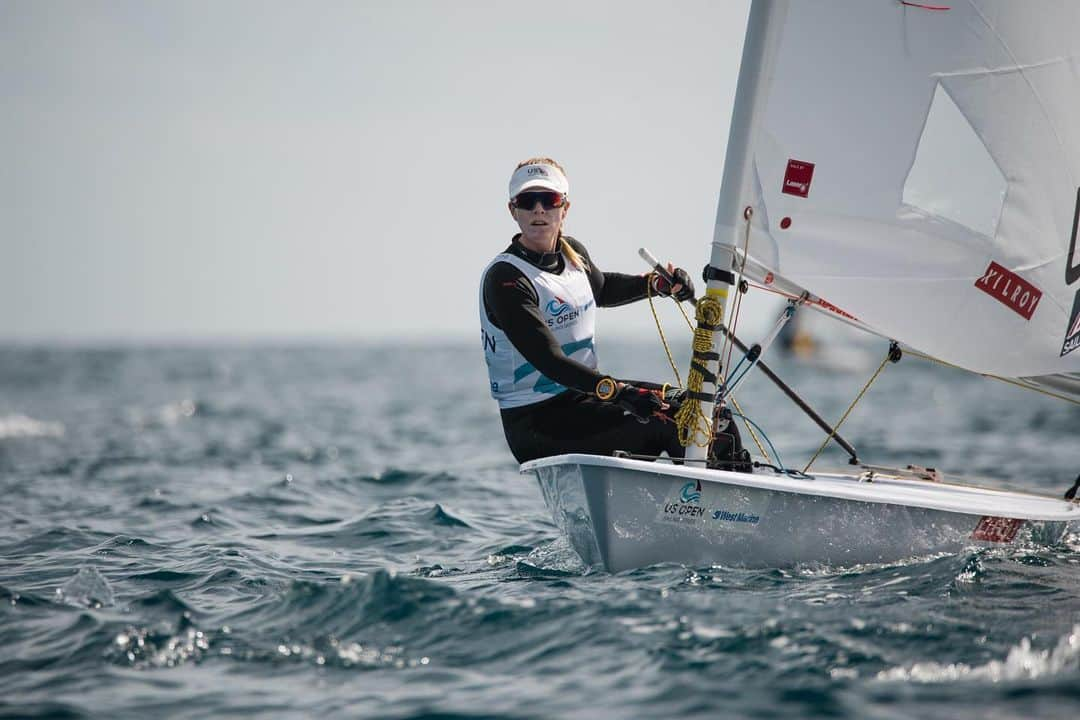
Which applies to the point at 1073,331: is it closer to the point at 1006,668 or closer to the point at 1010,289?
the point at 1010,289

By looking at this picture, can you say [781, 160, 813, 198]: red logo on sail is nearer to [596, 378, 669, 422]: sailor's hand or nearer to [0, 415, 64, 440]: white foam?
[596, 378, 669, 422]: sailor's hand

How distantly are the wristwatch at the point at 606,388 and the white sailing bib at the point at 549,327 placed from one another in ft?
1.18

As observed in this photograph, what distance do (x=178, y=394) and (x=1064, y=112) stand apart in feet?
82.4

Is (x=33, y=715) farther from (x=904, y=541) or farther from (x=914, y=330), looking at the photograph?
(x=914, y=330)

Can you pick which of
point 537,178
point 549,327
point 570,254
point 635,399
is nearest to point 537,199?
point 537,178

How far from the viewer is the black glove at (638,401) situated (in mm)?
4770

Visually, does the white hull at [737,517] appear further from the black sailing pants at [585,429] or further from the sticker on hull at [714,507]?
the black sailing pants at [585,429]

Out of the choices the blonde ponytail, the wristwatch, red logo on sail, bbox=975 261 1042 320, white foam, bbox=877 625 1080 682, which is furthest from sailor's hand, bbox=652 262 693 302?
white foam, bbox=877 625 1080 682

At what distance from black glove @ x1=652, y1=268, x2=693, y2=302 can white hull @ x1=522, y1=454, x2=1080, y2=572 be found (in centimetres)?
108

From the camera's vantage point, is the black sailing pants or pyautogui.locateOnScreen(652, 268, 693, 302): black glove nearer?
the black sailing pants

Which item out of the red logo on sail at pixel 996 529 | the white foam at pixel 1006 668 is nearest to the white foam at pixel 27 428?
the red logo on sail at pixel 996 529

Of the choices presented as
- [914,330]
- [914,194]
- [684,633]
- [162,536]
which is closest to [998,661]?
[684,633]

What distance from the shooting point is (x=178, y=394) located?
90.1 ft

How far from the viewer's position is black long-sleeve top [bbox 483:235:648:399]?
477 cm
